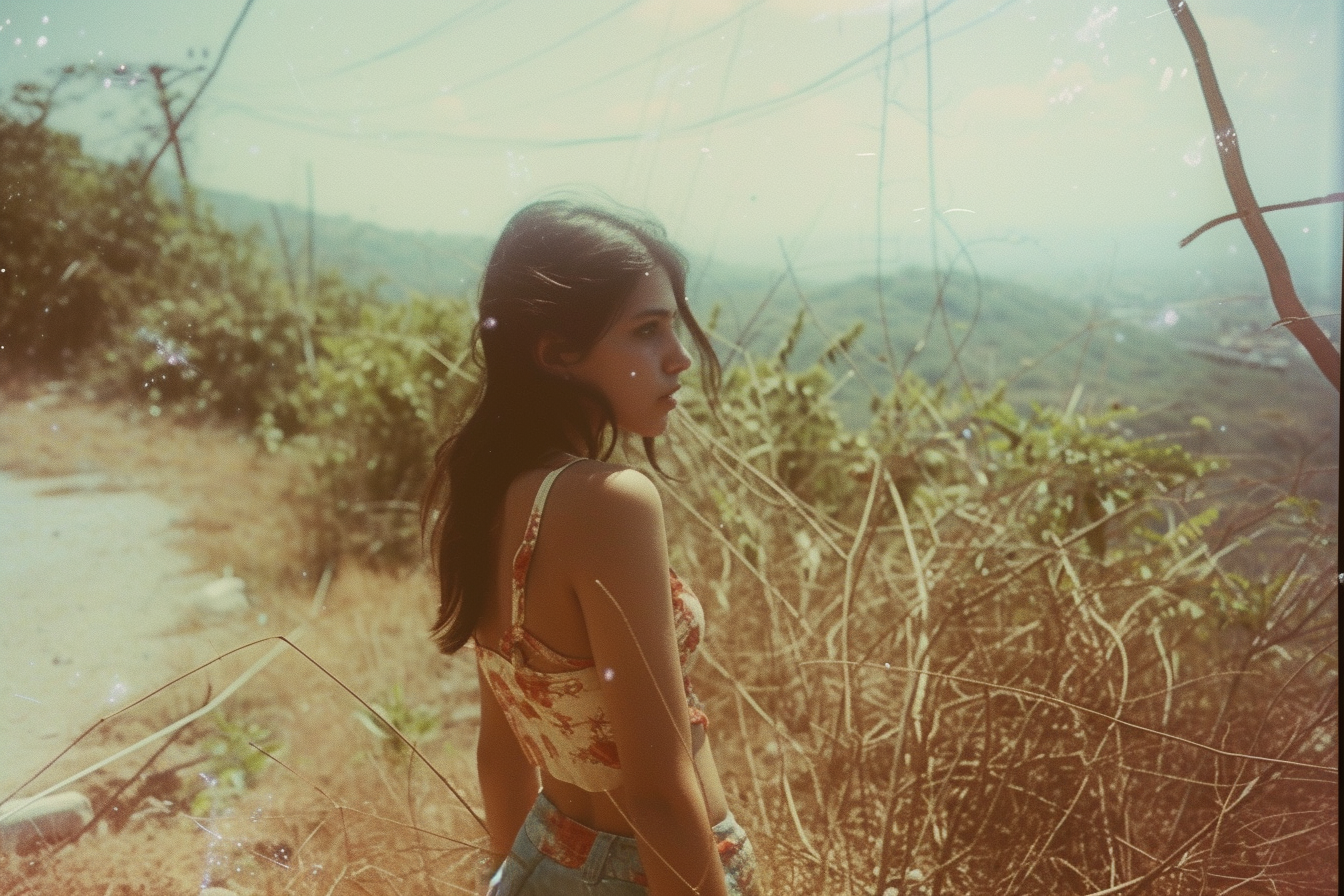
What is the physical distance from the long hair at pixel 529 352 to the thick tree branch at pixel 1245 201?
2.08 feet

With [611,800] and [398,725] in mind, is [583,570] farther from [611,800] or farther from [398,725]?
[398,725]

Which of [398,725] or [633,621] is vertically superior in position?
[633,621]

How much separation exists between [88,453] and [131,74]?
3.59m

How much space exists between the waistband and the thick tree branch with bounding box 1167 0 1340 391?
0.86m

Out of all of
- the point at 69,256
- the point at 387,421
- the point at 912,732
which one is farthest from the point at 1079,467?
the point at 69,256

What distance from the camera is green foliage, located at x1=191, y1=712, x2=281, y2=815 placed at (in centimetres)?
230

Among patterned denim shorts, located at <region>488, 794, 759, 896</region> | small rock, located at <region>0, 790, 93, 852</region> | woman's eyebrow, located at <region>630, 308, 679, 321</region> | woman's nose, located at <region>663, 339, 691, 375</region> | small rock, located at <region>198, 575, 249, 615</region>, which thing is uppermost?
woman's eyebrow, located at <region>630, 308, 679, 321</region>

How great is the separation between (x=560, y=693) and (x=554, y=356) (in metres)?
0.39

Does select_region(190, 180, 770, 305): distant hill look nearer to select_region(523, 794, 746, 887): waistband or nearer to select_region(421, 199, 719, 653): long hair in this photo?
select_region(421, 199, 719, 653): long hair

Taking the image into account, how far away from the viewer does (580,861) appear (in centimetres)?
100

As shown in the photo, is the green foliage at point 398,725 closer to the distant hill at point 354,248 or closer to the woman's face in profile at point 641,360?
the distant hill at point 354,248

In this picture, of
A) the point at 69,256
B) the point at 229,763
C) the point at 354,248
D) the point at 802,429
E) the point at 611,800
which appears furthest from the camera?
the point at 354,248

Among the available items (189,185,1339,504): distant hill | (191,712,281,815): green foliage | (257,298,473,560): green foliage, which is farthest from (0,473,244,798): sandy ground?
(189,185,1339,504): distant hill

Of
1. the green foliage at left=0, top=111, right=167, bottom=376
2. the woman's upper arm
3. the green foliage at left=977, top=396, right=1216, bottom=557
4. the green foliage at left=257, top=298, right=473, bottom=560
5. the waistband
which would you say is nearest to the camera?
the woman's upper arm
